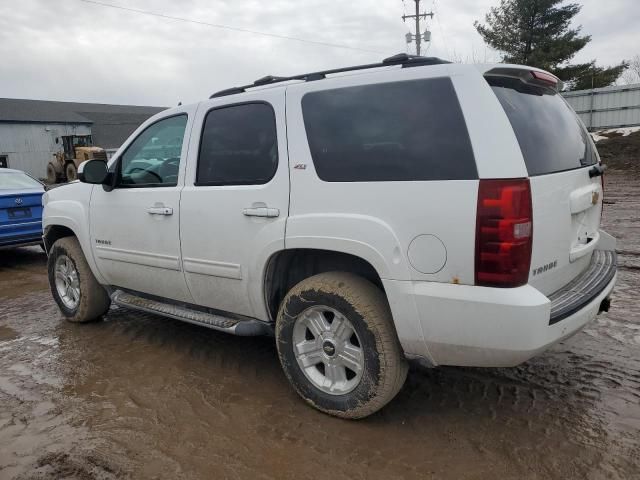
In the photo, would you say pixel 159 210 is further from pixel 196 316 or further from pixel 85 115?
pixel 85 115

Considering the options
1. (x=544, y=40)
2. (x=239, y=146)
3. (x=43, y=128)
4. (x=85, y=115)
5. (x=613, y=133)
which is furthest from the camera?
(x=85, y=115)

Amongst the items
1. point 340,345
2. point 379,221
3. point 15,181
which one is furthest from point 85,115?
point 379,221

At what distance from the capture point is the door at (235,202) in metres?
3.22

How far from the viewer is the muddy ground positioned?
8.77 feet

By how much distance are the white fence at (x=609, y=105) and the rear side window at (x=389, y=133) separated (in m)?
23.2

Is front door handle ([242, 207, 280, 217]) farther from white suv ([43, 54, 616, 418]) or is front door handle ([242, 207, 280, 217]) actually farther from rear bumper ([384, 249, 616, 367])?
rear bumper ([384, 249, 616, 367])

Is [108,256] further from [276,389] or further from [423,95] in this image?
[423,95]

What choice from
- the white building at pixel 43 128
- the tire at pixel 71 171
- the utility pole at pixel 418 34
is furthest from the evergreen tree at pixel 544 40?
the white building at pixel 43 128

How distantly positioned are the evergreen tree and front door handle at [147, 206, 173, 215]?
1133 inches

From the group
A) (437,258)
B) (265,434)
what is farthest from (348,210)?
(265,434)

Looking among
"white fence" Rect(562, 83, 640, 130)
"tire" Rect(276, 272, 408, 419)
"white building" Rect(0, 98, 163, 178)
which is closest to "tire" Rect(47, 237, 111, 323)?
"tire" Rect(276, 272, 408, 419)

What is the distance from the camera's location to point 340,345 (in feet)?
9.97

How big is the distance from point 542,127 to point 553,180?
380 mm

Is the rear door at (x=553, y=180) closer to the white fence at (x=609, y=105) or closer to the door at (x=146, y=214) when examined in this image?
the door at (x=146, y=214)
